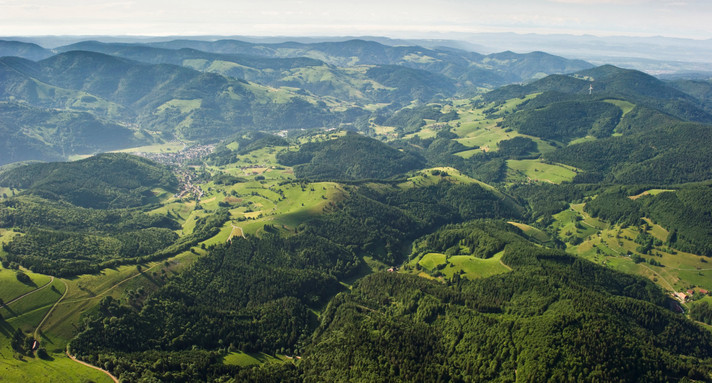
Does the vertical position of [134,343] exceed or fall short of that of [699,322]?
it exceeds it

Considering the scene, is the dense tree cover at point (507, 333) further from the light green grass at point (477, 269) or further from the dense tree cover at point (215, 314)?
the dense tree cover at point (215, 314)

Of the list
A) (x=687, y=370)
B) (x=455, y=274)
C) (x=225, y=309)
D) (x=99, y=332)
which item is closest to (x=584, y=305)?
(x=687, y=370)

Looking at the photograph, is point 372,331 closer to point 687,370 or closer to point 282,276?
point 282,276

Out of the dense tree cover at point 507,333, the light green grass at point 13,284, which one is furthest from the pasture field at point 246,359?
the light green grass at point 13,284

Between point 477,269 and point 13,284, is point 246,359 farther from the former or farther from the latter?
point 477,269

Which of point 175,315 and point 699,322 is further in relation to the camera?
point 699,322

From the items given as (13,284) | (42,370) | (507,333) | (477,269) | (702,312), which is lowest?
(702,312)

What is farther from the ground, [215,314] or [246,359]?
[215,314]

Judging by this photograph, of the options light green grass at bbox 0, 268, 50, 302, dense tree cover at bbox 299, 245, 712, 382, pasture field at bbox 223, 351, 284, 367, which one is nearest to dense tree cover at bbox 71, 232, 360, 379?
pasture field at bbox 223, 351, 284, 367

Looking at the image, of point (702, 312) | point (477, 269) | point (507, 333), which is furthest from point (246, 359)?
point (702, 312)
